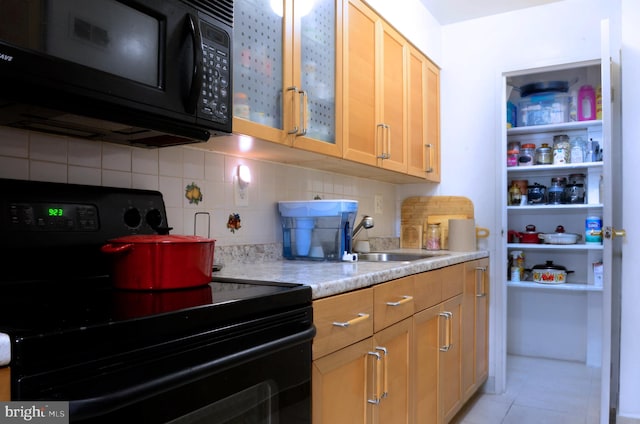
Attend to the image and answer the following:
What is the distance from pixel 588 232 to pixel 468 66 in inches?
51.6

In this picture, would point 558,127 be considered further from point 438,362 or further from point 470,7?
point 438,362

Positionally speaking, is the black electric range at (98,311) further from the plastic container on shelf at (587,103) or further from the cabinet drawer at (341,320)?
the plastic container on shelf at (587,103)

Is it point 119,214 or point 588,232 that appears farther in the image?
point 588,232

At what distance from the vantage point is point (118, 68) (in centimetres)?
97

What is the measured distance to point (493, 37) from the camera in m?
3.00

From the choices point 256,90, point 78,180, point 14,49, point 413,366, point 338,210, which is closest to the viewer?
point 14,49

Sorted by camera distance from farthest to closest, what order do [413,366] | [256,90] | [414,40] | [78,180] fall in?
[414,40], [413,366], [256,90], [78,180]

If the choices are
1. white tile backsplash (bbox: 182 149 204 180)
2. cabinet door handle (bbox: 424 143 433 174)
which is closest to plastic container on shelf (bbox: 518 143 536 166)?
cabinet door handle (bbox: 424 143 433 174)

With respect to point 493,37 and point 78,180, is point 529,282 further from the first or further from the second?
point 78,180

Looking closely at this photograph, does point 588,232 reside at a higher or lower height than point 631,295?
higher

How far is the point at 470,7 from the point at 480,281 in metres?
1.68

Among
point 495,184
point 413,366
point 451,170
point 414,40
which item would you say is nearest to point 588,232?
point 495,184

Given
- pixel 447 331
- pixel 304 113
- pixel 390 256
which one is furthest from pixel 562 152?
pixel 304 113

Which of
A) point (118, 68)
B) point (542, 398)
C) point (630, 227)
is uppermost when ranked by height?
point (118, 68)
